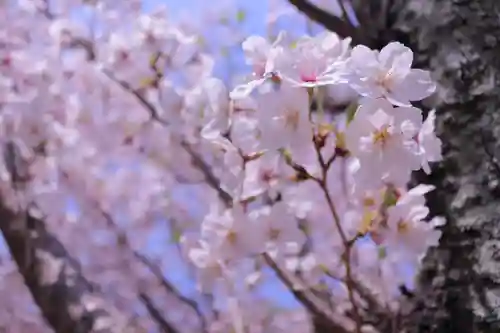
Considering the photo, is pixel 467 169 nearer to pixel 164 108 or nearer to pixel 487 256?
pixel 487 256

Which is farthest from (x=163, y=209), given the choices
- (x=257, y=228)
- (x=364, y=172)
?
(x=364, y=172)

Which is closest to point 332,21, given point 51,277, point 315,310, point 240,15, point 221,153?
point 221,153

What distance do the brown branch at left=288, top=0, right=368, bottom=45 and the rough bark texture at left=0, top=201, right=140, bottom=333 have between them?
509mm

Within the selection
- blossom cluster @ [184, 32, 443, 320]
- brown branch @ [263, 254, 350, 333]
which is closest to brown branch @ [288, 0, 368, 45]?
blossom cluster @ [184, 32, 443, 320]

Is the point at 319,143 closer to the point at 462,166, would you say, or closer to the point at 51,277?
the point at 462,166

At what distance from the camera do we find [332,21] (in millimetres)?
800

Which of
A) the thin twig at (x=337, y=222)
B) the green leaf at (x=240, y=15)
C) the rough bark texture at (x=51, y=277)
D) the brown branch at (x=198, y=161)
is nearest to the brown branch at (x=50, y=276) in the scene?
the rough bark texture at (x=51, y=277)

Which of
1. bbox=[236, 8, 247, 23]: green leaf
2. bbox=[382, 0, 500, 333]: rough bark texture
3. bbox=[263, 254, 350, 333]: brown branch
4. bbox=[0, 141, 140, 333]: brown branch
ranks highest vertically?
bbox=[382, 0, 500, 333]: rough bark texture

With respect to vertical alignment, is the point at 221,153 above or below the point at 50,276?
above

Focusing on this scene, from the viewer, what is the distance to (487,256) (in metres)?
0.66

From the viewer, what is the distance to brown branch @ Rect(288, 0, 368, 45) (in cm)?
79

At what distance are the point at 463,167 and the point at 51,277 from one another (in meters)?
0.59

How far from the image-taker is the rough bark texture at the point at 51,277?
34.8 inches

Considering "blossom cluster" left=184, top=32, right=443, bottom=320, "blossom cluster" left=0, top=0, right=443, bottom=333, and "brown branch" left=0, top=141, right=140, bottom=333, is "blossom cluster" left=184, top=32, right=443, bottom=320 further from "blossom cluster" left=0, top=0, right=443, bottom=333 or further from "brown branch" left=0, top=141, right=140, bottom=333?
"brown branch" left=0, top=141, right=140, bottom=333
